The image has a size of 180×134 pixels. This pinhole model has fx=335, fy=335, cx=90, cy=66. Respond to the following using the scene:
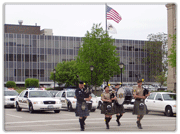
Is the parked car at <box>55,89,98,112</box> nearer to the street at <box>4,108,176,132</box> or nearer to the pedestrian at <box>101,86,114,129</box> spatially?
the street at <box>4,108,176,132</box>

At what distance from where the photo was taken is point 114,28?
1614 inches

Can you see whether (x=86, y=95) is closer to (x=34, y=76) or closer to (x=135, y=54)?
(x=34, y=76)

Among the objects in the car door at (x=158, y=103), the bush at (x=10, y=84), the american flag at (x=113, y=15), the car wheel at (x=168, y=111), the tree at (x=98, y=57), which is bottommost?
the bush at (x=10, y=84)

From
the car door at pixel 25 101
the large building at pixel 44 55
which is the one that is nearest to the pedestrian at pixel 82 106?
the car door at pixel 25 101

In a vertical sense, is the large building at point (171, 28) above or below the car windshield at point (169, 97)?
above

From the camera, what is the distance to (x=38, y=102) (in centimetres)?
2212

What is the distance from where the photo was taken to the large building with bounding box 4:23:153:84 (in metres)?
73.9

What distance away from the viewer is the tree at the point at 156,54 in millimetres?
82688

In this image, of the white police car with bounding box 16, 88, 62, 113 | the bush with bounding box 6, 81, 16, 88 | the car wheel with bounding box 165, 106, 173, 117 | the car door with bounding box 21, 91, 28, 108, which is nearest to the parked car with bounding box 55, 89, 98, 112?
the white police car with bounding box 16, 88, 62, 113

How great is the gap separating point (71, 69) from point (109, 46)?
2354 centimetres

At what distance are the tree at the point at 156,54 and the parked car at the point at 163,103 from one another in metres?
58.4

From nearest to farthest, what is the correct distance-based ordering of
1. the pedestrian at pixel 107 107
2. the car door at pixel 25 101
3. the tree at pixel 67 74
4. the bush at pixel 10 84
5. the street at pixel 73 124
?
1. the street at pixel 73 124
2. the pedestrian at pixel 107 107
3. the car door at pixel 25 101
4. the tree at pixel 67 74
5. the bush at pixel 10 84

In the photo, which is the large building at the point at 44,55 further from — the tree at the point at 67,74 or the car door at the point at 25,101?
the car door at the point at 25,101

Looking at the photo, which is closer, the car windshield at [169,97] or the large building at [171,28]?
the car windshield at [169,97]
